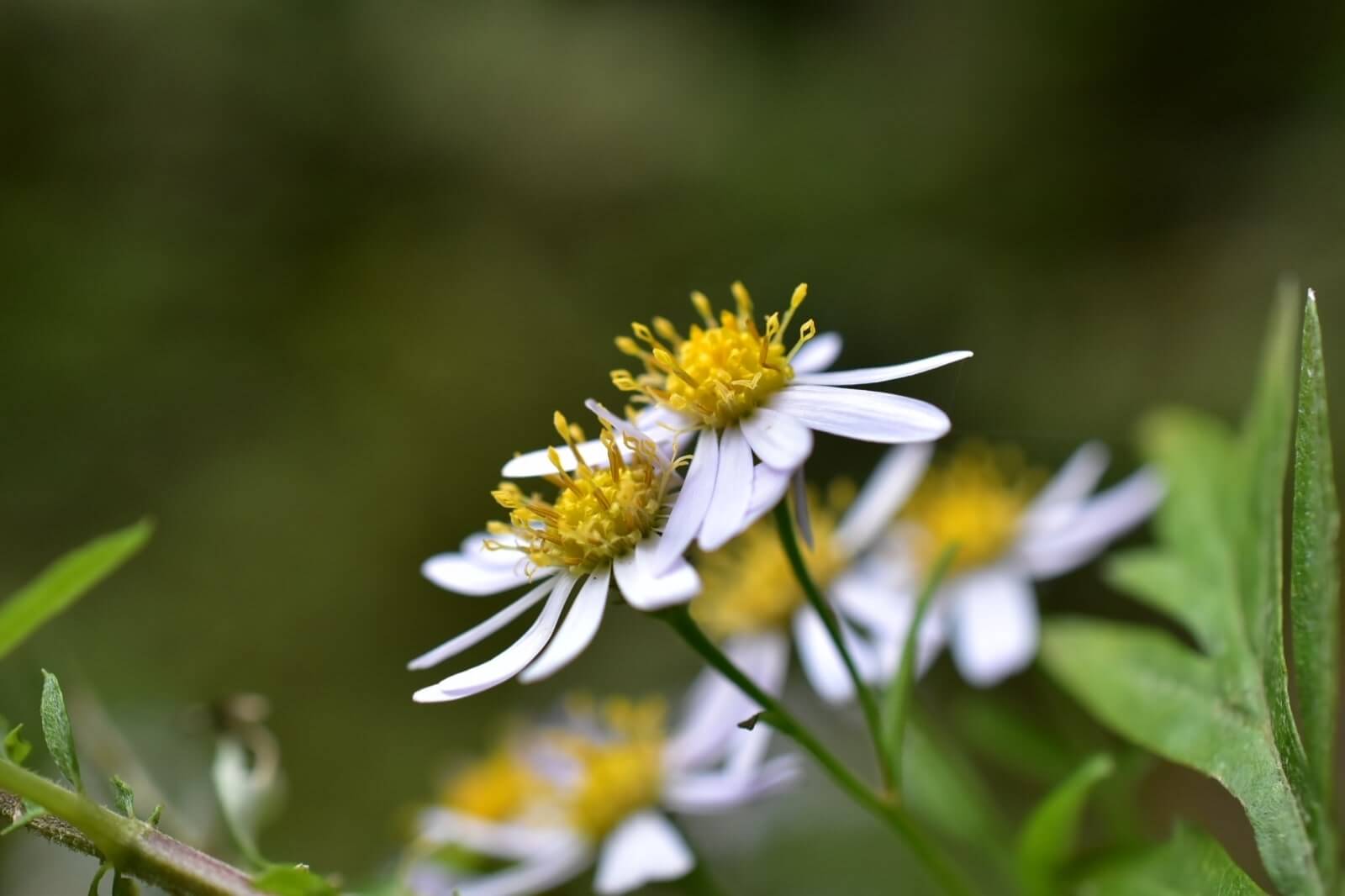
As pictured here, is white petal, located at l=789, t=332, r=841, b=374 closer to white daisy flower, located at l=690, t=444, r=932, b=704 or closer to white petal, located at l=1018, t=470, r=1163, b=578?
white daisy flower, located at l=690, t=444, r=932, b=704

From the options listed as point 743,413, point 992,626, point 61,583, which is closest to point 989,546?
point 992,626

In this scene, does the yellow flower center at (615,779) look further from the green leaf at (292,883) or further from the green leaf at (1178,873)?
the green leaf at (292,883)

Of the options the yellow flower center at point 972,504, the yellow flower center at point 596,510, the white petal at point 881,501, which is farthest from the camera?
the yellow flower center at point 972,504

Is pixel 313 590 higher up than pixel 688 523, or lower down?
higher up

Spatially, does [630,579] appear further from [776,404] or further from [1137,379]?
[1137,379]

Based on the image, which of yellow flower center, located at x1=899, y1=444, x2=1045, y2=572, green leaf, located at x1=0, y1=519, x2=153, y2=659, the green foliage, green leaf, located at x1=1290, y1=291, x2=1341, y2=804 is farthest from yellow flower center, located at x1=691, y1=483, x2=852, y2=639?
green leaf, located at x1=0, y1=519, x2=153, y2=659

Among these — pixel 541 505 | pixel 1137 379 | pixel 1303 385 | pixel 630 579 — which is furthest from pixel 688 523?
pixel 1137 379

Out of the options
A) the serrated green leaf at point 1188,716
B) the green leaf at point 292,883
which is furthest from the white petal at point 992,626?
the green leaf at point 292,883

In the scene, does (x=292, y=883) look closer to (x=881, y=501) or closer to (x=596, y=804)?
(x=596, y=804)
